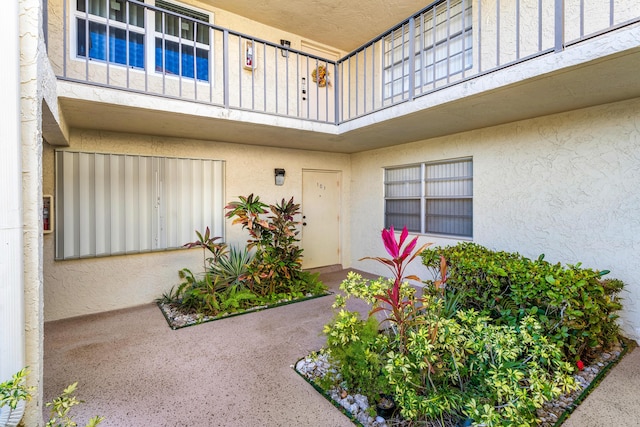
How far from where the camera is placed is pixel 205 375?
2840 millimetres

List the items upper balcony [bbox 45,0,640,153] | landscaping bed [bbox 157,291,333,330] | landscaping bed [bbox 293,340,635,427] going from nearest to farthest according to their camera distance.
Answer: landscaping bed [bbox 293,340,635,427]
upper balcony [bbox 45,0,640,153]
landscaping bed [bbox 157,291,333,330]

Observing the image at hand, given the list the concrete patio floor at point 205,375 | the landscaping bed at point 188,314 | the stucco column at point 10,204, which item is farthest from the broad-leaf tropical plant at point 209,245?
the stucco column at point 10,204

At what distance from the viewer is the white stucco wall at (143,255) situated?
14.1 ft

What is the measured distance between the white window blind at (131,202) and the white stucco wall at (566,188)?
4.29 meters

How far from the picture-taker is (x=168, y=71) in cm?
488

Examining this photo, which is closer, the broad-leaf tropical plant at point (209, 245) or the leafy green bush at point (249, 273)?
the leafy green bush at point (249, 273)


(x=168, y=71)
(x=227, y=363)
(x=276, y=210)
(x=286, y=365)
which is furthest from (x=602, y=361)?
(x=168, y=71)

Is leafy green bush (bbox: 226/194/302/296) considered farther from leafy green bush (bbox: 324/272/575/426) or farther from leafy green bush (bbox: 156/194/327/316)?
leafy green bush (bbox: 324/272/575/426)

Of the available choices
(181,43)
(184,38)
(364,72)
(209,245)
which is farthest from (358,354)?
(184,38)

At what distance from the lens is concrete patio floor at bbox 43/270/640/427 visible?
7.51 ft

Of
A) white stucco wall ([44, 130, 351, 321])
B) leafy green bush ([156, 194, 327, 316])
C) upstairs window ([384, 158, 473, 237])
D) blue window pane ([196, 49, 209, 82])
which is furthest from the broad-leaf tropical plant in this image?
upstairs window ([384, 158, 473, 237])

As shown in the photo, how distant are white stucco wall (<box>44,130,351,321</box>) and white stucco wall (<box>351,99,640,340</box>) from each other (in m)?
3.22

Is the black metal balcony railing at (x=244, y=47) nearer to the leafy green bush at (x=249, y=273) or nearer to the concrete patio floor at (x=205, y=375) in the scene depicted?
the leafy green bush at (x=249, y=273)

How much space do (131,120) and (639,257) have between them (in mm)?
6386
